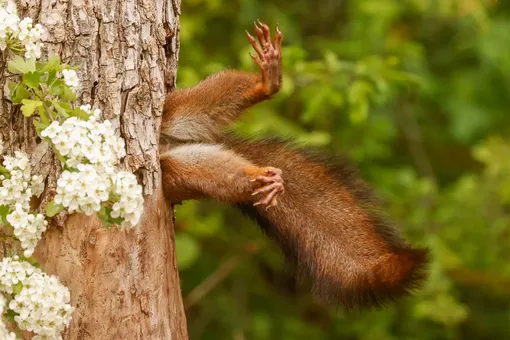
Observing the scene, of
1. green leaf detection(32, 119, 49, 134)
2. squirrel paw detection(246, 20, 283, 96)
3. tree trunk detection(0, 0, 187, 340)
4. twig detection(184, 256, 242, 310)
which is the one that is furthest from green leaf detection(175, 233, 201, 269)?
green leaf detection(32, 119, 49, 134)

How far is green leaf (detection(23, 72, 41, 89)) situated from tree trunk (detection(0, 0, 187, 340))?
23cm

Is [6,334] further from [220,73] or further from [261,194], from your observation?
[220,73]

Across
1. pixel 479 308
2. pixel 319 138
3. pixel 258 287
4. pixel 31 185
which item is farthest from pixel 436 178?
pixel 31 185

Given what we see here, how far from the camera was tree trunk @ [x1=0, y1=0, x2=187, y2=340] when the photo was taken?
2822 millimetres

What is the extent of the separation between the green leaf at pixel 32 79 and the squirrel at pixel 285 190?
669mm

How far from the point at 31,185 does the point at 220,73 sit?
41.9 inches

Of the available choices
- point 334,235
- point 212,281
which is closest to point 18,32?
point 334,235

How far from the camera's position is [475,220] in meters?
6.24

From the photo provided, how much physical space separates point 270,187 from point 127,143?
19.4 inches

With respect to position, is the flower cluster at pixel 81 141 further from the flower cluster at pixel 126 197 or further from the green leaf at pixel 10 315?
the green leaf at pixel 10 315

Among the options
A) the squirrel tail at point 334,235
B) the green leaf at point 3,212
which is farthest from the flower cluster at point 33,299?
the squirrel tail at point 334,235

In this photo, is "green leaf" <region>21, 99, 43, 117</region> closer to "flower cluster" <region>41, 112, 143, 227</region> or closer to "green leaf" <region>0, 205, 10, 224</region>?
"flower cluster" <region>41, 112, 143, 227</region>

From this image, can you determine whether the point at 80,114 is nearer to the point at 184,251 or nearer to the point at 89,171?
the point at 89,171

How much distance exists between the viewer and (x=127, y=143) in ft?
9.64
